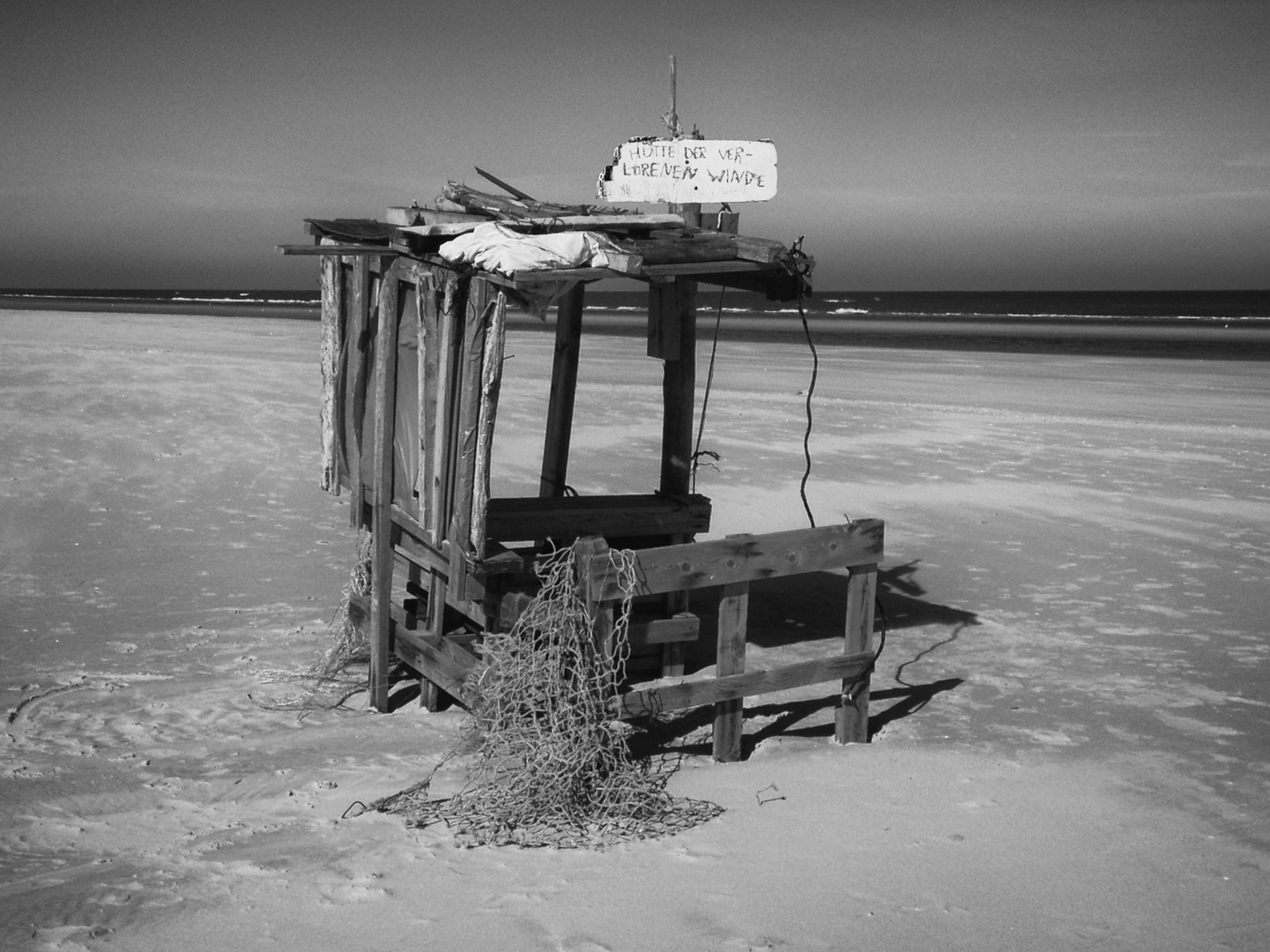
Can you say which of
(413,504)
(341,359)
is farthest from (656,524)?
(341,359)

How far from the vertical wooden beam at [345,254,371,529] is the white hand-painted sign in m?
1.68

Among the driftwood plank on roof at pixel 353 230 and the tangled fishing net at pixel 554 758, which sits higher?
the driftwood plank on roof at pixel 353 230

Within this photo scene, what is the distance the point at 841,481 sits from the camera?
13.5 metres

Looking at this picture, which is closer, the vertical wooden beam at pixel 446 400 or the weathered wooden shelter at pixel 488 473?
the weathered wooden shelter at pixel 488 473

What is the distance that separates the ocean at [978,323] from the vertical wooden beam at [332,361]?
13043 millimetres

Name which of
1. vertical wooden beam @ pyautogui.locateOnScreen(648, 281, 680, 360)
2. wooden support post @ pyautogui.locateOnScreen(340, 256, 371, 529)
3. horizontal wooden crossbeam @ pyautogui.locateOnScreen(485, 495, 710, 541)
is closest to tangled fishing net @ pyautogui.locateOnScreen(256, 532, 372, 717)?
wooden support post @ pyautogui.locateOnScreen(340, 256, 371, 529)

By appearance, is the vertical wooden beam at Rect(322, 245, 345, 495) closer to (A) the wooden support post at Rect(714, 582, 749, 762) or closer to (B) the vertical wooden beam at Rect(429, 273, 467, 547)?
(B) the vertical wooden beam at Rect(429, 273, 467, 547)

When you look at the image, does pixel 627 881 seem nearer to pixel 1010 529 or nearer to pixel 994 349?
pixel 1010 529

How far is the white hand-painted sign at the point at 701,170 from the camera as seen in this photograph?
6945 mm

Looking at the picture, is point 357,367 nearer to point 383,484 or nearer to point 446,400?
point 383,484

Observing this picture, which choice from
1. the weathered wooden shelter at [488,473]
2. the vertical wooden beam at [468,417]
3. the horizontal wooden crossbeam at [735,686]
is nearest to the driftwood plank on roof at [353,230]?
the weathered wooden shelter at [488,473]

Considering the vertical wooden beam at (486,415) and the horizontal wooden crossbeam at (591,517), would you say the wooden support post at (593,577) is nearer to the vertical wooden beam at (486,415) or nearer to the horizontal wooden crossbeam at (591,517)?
the vertical wooden beam at (486,415)

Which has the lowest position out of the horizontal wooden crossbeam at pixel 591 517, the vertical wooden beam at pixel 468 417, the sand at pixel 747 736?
the sand at pixel 747 736

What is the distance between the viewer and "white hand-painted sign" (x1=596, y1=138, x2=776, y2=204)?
6945 millimetres
